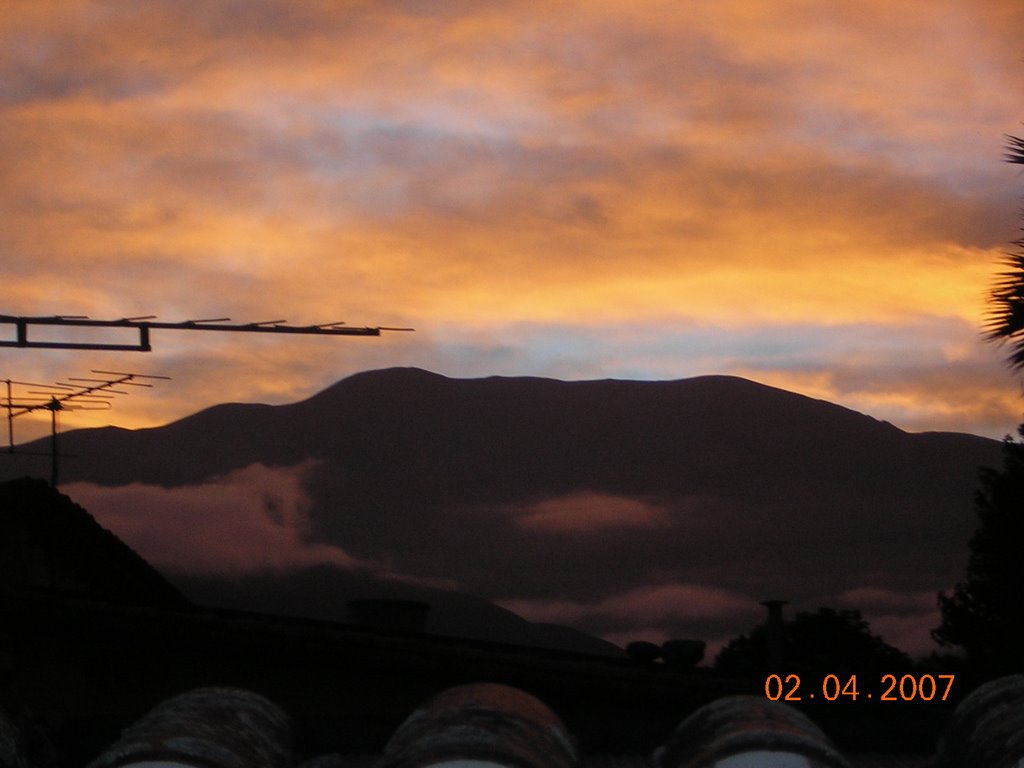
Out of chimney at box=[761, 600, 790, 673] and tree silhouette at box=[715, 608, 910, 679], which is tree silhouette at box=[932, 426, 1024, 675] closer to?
tree silhouette at box=[715, 608, 910, 679]

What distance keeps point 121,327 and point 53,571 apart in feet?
23.0

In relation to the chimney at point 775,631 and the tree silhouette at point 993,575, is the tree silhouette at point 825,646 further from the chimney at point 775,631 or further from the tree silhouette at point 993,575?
the chimney at point 775,631

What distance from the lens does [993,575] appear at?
147 ft

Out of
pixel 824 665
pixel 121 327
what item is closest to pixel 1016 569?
pixel 824 665

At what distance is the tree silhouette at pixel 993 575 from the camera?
144 ft

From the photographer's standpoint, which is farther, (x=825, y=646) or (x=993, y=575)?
(x=825, y=646)

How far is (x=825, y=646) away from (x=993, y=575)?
71.8 feet

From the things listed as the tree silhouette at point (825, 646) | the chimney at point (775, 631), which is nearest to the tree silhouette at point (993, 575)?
the tree silhouette at point (825, 646)

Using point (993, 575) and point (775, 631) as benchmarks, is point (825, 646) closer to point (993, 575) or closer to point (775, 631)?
point (993, 575)

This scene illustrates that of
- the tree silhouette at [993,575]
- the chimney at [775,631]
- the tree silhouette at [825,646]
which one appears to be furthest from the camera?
the tree silhouette at [825,646]

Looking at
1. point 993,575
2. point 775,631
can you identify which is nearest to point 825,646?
point 993,575

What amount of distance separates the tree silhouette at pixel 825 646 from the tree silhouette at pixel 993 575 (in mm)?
15309

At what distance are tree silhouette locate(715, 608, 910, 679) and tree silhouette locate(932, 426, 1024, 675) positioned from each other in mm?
15309

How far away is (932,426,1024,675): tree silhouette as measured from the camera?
44.0m
